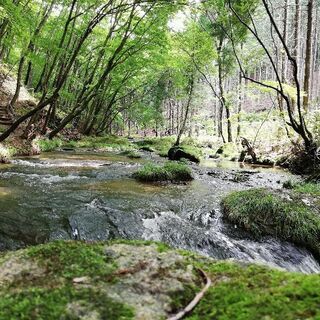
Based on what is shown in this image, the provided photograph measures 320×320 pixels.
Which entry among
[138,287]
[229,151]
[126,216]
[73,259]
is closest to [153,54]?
[229,151]

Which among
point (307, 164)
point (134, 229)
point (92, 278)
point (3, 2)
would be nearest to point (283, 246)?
point (134, 229)

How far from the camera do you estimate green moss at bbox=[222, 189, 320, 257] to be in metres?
5.39

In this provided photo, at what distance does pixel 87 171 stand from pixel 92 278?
861cm

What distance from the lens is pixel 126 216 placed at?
605 centimetres

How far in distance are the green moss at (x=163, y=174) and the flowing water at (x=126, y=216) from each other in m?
0.39

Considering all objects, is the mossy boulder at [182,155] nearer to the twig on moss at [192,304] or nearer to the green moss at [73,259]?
the green moss at [73,259]

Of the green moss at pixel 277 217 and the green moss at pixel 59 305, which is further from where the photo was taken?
the green moss at pixel 277 217

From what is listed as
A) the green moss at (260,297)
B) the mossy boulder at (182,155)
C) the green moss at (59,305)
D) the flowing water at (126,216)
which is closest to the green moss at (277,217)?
the flowing water at (126,216)

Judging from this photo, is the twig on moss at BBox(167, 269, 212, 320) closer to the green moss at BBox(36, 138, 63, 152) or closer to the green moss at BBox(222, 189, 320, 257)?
the green moss at BBox(222, 189, 320, 257)

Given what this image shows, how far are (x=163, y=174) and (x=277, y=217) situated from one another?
4333 mm

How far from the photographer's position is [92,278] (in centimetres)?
214

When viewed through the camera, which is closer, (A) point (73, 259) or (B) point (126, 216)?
(A) point (73, 259)

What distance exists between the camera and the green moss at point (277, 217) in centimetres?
539

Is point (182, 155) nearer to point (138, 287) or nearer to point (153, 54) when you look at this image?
point (153, 54)
